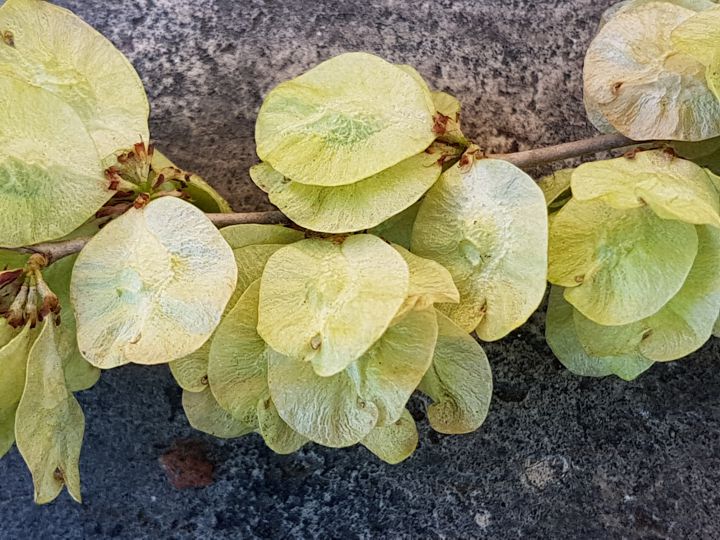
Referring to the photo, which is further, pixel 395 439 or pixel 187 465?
pixel 187 465

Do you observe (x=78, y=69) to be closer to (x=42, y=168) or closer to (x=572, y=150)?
(x=42, y=168)

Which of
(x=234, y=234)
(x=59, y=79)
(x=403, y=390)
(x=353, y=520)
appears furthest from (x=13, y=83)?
(x=353, y=520)

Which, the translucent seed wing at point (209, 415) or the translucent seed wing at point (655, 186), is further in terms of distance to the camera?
the translucent seed wing at point (209, 415)

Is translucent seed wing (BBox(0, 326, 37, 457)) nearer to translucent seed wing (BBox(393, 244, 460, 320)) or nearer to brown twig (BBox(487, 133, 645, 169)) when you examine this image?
translucent seed wing (BBox(393, 244, 460, 320))

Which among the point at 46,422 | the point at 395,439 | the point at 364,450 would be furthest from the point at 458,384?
the point at 46,422

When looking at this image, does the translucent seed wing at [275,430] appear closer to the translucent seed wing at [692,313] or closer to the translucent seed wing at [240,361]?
the translucent seed wing at [240,361]

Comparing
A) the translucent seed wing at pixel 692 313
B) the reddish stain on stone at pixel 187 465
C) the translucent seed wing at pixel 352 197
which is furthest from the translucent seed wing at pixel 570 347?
the reddish stain on stone at pixel 187 465

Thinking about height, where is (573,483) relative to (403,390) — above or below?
below

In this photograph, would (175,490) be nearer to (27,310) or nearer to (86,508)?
(86,508)
